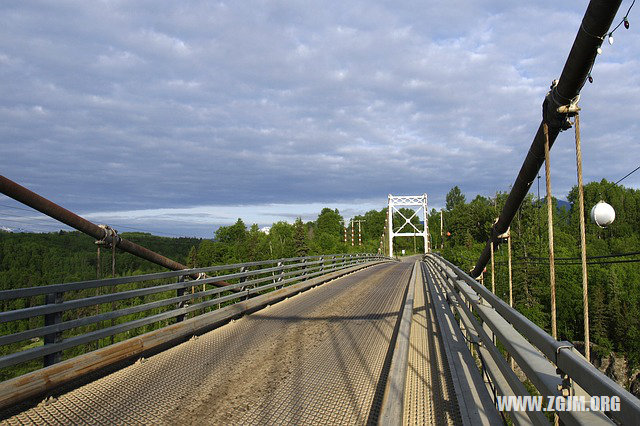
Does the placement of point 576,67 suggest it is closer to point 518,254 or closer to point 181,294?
point 181,294

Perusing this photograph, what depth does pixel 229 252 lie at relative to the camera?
359 ft

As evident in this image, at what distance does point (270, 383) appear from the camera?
15.4 feet

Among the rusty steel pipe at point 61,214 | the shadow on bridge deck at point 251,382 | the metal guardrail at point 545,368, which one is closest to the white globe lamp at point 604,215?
the shadow on bridge deck at point 251,382

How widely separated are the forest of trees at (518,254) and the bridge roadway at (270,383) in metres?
5.10

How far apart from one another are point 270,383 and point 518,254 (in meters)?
68.6

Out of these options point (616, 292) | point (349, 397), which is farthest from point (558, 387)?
point (616, 292)

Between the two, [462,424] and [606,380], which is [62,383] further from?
[606,380]

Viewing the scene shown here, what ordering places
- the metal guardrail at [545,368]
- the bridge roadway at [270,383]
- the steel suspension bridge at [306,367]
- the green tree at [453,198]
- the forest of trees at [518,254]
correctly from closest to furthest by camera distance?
1. the metal guardrail at [545,368]
2. the steel suspension bridge at [306,367]
3. the bridge roadway at [270,383]
4. the forest of trees at [518,254]
5. the green tree at [453,198]

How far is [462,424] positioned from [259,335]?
4.26m

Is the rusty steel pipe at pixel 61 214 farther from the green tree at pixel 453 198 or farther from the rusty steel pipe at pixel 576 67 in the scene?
the green tree at pixel 453 198

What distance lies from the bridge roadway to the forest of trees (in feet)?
16.7

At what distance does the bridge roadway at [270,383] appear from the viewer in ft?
12.7

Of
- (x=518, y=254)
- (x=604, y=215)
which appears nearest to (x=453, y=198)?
(x=518, y=254)

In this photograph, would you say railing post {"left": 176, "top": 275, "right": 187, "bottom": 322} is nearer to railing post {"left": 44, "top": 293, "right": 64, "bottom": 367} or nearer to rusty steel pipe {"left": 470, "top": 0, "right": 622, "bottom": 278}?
railing post {"left": 44, "top": 293, "right": 64, "bottom": 367}
